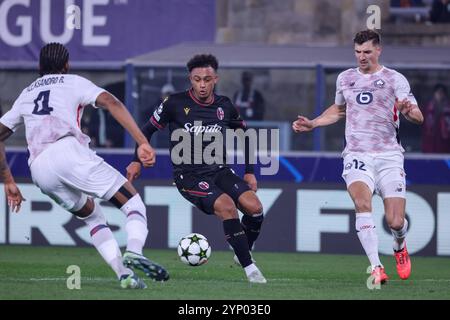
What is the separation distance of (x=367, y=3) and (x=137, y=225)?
16.2m

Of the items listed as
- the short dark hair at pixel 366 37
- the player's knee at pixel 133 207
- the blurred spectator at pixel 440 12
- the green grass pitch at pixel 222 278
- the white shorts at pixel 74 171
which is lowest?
the green grass pitch at pixel 222 278

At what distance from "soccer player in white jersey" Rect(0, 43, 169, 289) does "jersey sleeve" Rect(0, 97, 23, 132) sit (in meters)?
0.01

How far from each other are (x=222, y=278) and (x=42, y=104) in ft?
10.4

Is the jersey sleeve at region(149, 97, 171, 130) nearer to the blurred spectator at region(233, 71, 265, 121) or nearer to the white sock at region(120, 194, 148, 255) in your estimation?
the white sock at region(120, 194, 148, 255)

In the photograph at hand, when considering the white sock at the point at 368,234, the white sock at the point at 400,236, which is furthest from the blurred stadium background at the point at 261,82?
the white sock at the point at 368,234

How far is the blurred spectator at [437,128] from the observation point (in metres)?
20.4

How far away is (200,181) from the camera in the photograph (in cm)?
1175

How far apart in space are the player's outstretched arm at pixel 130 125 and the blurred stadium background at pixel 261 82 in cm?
352

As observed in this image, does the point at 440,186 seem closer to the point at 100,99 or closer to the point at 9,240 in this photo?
the point at 9,240

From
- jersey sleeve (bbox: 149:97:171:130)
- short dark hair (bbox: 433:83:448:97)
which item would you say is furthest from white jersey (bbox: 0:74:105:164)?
short dark hair (bbox: 433:83:448:97)

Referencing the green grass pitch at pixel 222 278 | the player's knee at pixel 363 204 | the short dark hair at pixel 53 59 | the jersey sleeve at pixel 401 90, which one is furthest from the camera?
the jersey sleeve at pixel 401 90

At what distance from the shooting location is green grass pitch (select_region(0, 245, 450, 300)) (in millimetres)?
9656

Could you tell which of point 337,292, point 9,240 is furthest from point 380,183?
point 9,240

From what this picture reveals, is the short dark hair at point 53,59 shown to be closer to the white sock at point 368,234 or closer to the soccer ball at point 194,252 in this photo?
the soccer ball at point 194,252
